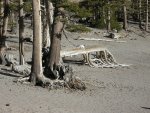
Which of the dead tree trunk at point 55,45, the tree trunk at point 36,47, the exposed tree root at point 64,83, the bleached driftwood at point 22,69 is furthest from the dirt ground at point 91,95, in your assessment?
the dead tree trunk at point 55,45

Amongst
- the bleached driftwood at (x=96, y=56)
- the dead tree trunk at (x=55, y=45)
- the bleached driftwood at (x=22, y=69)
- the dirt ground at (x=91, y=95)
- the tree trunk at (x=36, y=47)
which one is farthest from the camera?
the bleached driftwood at (x=96, y=56)

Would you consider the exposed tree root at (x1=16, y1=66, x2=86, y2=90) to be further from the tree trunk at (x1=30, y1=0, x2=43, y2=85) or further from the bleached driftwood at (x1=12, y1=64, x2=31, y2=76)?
the bleached driftwood at (x1=12, y1=64, x2=31, y2=76)

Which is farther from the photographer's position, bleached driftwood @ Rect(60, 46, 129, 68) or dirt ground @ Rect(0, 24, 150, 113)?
bleached driftwood @ Rect(60, 46, 129, 68)

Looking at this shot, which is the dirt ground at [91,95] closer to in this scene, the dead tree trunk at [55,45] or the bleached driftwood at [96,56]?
the bleached driftwood at [96,56]

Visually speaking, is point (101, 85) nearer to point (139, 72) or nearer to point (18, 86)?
point (18, 86)

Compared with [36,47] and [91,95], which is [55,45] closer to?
[36,47]

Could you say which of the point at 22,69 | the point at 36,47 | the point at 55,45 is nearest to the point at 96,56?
the point at 22,69

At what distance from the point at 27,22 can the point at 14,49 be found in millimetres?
17727

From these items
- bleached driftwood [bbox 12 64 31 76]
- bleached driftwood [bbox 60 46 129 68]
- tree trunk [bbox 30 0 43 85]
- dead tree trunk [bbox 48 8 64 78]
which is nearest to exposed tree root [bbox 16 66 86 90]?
tree trunk [bbox 30 0 43 85]

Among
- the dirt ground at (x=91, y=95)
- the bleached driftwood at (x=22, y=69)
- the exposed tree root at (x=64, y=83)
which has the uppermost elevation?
the bleached driftwood at (x=22, y=69)

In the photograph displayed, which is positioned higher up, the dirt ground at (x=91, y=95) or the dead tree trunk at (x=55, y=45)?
the dead tree trunk at (x=55, y=45)

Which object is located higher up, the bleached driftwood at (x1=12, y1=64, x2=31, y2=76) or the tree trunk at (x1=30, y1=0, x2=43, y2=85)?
the tree trunk at (x1=30, y1=0, x2=43, y2=85)

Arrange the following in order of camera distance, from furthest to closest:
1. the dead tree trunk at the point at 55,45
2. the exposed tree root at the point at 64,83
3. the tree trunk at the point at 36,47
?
the dead tree trunk at the point at 55,45
the tree trunk at the point at 36,47
the exposed tree root at the point at 64,83

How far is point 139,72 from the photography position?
26.6 m
